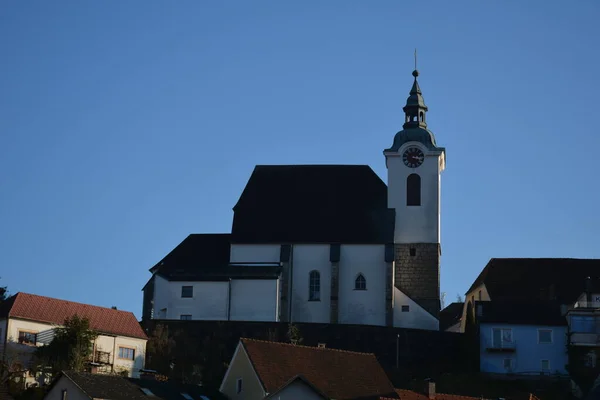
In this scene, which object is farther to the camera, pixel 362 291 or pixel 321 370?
pixel 362 291

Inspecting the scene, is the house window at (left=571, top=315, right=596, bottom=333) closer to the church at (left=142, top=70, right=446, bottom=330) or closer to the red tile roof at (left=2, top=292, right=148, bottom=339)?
the church at (left=142, top=70, right=446, bottom=330)

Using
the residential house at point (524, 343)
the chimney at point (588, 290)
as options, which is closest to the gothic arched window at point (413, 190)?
the chimney at point (588, 290)

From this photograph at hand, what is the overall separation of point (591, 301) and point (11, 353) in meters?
34.9

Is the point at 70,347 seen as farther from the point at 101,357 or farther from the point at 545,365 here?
the point at 545,365

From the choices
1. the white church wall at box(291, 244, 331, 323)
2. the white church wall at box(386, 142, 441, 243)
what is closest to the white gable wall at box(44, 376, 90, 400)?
the white church wall at box(291, 244, 331, 323)

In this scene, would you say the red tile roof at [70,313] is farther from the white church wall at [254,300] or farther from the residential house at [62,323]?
the white church wall at [254,300]

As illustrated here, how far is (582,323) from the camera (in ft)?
260

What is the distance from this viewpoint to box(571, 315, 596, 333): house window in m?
79.2

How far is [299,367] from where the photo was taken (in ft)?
201

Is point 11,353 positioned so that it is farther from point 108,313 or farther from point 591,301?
point 591,301

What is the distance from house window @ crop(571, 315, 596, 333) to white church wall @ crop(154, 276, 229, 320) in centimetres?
2215

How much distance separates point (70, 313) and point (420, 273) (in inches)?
947

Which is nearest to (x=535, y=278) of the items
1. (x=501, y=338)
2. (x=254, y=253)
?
(x=501, y=338)

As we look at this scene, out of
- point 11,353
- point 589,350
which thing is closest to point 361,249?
point 589,350
